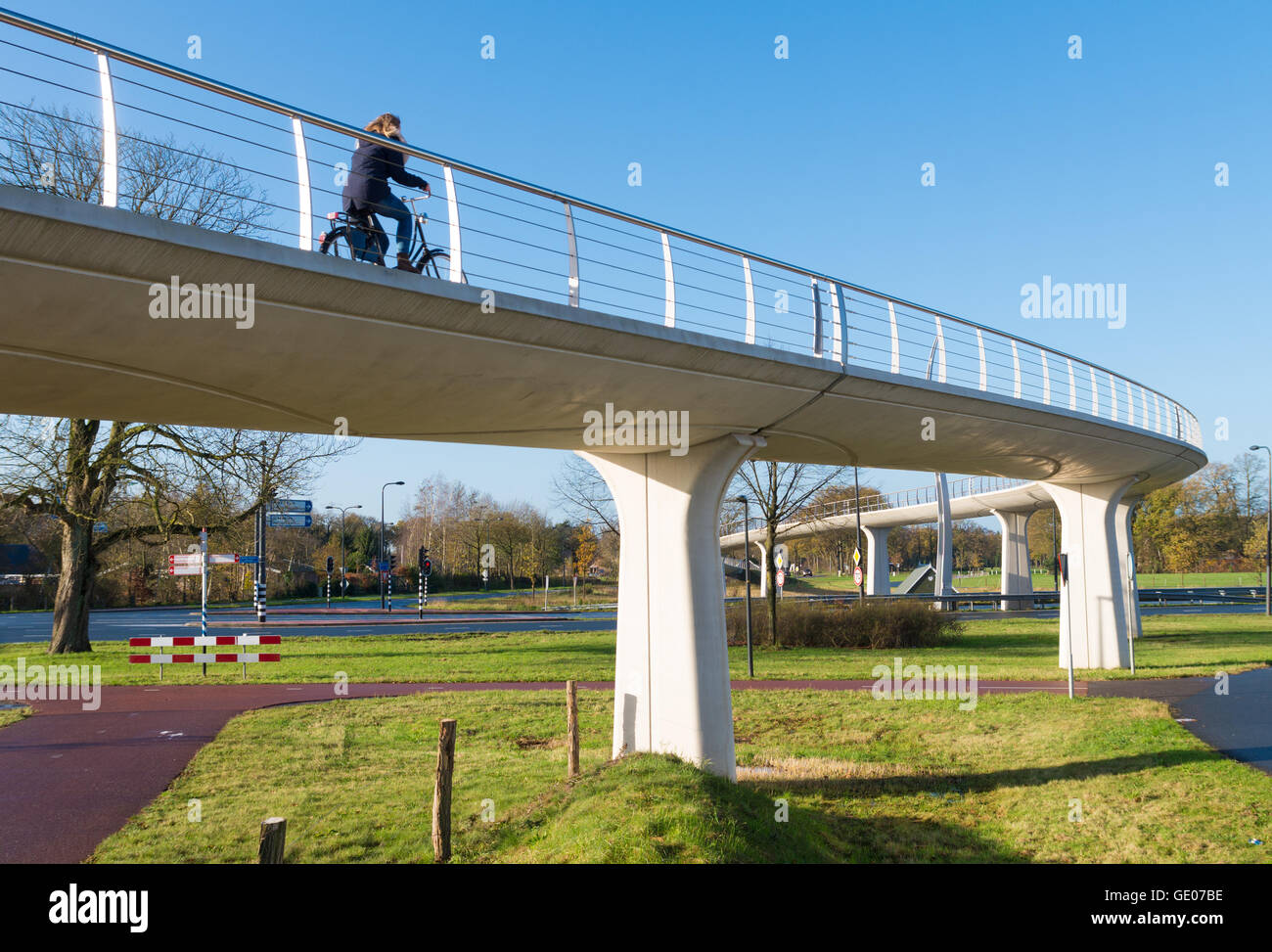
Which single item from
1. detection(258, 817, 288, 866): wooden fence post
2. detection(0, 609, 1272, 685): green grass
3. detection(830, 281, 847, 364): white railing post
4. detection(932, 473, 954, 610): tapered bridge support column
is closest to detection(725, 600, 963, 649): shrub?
detection(0, 609, 1272, 685): green grass

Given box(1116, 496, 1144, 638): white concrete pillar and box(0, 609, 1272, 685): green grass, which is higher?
box(1116, 496, 1144, 638): white concrete pillar

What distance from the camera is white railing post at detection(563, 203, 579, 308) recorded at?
8.09 m

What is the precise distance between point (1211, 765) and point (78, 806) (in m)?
12.2

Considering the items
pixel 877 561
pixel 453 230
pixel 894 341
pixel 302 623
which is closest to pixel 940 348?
pixel 894 341

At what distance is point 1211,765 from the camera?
10695mm

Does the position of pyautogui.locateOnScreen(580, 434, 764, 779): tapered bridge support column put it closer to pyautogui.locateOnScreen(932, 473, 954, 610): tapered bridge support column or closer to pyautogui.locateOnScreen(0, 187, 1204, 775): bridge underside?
pyautogui.locateOnScreen(0, 187, 1204, 775): bridge underside

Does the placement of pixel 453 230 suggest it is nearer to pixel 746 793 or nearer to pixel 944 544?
pixel 746 793

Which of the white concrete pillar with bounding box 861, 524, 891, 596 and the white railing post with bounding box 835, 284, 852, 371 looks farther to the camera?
the white concrete pillar with bounding box 861, 524, 891, 596

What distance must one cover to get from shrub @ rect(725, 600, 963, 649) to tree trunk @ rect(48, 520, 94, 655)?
16.8 meters

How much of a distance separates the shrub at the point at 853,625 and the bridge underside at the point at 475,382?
12351 millimetres

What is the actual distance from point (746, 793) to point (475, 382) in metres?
4.76

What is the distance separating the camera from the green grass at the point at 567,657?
64.3ft

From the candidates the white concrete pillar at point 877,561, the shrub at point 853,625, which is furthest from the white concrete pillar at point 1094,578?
the white concrete pillar at point 877,561

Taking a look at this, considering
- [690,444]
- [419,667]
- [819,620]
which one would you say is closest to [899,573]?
[819,620]
